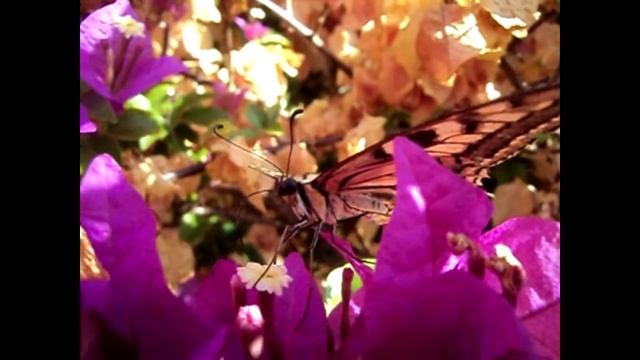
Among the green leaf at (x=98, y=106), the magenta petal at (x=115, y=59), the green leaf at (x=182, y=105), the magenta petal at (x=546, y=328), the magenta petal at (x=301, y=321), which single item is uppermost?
the magenta petal at (x=115, y=59)


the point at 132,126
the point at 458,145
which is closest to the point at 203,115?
the point at 132,126

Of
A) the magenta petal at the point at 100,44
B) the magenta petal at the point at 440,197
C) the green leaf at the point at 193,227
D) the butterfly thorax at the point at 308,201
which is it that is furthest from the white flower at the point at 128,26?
the green leaf at the point at 193,227

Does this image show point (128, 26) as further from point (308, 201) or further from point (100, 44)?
point (308, 201)

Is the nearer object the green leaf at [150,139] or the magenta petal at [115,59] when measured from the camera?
the magenta petal at [115,59]

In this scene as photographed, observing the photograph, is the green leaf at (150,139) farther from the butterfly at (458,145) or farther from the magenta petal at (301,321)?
the magenta petal at (301,321)

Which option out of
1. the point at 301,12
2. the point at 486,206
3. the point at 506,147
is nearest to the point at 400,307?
the point at 486,206
